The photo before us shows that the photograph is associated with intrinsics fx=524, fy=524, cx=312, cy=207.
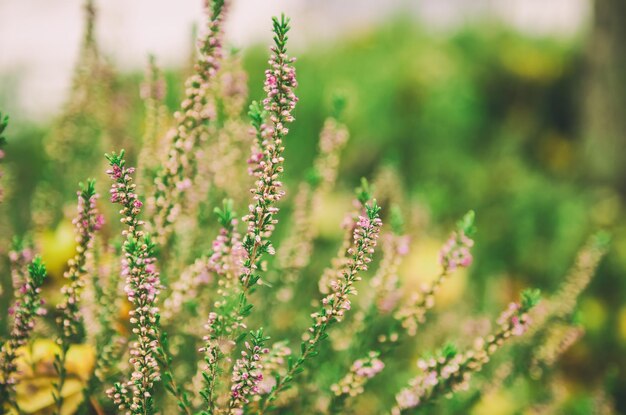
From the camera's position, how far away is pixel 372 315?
3.94 feet

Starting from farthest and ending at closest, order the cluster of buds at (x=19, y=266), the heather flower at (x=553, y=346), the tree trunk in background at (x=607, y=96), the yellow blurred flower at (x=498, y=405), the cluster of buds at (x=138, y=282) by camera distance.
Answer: the tree trunk in background at (x=607, y=96)
the yellow blurred flower at (x=498, y=405)
the heather flower at (x=553, y=346)
the cluster of buds at (x=19, y=266)
the cluster of buds at (x=138, y=282)

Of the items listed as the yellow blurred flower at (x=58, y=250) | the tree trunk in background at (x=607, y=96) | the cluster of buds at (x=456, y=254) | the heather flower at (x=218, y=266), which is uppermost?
the tree trunk in background at (x=607, y=96)

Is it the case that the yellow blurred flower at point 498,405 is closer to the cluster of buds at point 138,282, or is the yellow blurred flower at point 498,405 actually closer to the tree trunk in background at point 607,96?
the cluster of buds at point 138,282

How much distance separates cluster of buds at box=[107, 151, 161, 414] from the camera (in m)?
0.77

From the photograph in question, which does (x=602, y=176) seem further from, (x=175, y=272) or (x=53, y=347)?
(x=53, y=347)

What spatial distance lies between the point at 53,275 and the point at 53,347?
1.25ft

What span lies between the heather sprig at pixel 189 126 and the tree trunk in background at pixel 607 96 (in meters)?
3.36

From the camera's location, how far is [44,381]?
1028 millimetres

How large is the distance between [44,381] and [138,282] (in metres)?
0.43

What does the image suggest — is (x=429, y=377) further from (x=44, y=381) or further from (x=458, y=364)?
(x=44, y=381)

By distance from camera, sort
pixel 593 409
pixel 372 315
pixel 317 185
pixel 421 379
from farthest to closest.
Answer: pixel 593 409 → pixel 317 185 → pixel 372 315 → pixel 421 379

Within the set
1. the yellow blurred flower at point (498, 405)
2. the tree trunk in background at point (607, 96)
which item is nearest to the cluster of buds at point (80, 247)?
the yellow blurred flower at point (498, 405)

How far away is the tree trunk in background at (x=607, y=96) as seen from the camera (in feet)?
11.6

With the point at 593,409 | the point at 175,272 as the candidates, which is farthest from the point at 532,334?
the point at 175,272
